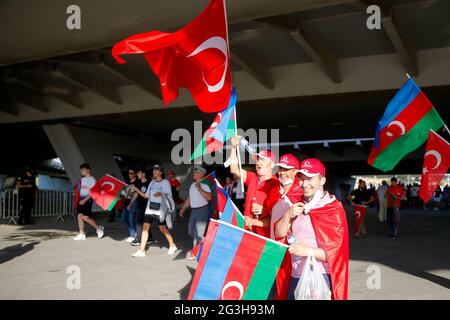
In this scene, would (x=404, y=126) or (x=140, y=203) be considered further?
(x=140, y=203)

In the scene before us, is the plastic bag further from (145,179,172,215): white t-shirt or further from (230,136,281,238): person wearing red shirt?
(145,179,172,215): white t-shirt

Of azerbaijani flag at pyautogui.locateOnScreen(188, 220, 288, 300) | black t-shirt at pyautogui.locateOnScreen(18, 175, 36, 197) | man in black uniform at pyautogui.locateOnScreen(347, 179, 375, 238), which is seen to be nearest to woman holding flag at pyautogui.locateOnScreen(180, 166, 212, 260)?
azerbaijani flag at pyautogui.locateOnScreen(188, 220, 288, 300)

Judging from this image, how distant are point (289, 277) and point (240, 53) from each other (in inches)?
379

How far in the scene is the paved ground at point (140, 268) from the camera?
6.29 m

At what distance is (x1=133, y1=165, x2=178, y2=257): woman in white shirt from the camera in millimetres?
9414

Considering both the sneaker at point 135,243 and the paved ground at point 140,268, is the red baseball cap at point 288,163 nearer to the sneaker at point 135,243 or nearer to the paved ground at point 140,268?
the paved ground at point 140,268

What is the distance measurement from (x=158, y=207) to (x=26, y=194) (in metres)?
9.03

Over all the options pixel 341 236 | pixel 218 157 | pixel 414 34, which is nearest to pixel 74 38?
pixel 414 34

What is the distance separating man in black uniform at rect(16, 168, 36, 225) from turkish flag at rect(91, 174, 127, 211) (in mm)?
5733

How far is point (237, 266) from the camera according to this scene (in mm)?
3787

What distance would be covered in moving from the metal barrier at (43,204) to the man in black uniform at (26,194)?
413mm

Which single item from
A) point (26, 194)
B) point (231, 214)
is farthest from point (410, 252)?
point (26, 194)

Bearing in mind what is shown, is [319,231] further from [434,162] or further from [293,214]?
[434,162]
